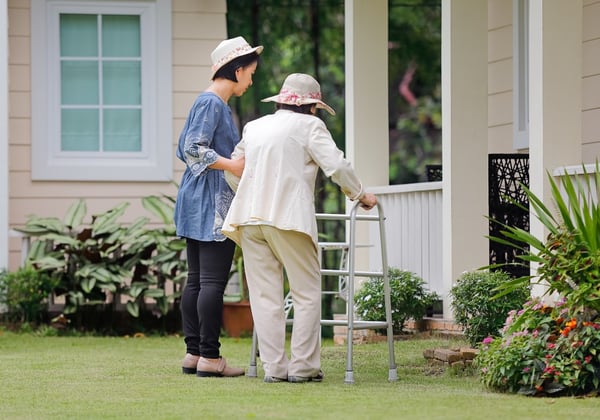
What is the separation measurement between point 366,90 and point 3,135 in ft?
9.99

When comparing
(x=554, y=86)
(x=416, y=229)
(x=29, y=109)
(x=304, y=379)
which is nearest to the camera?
(x=304, y=379)

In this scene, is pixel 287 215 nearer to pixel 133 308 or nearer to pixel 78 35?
pixel 133 308

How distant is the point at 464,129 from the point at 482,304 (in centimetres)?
155

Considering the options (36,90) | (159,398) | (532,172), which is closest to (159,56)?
(36,90)

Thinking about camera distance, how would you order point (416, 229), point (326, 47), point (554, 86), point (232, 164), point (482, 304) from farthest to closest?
1. point (326, 47)
2. point (416, 229)
3. point (482, 304)
4. point (554, 86)
5. point (232, 164)

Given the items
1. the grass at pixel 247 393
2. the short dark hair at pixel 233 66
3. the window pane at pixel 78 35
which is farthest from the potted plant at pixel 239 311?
the short dark hair at pixel 233 66

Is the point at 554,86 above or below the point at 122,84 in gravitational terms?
below

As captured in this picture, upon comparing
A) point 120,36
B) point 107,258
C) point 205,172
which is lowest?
point 107,258

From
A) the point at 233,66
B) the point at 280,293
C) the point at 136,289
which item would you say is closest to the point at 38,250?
the point at 136,289

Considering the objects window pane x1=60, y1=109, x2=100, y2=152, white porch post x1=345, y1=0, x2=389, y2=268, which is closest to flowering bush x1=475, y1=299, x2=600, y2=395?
white porch post x1=345, y1=0, x2=389, y2=268

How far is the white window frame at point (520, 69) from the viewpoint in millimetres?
10164

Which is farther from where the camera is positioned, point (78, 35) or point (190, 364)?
point (78, 35)

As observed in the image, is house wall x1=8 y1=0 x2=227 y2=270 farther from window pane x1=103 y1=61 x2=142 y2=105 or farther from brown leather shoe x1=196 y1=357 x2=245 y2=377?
brown leather shoe x1=196 y1=357 x2=245 y2=377

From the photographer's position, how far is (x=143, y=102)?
11688 mm
